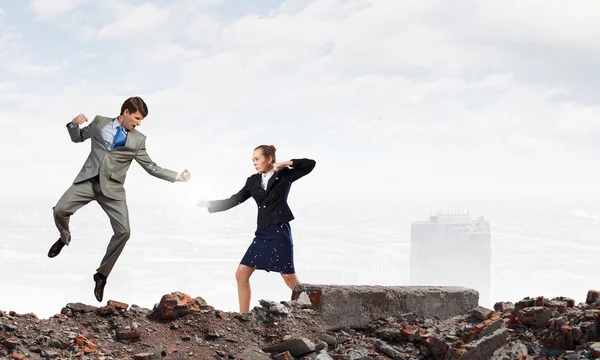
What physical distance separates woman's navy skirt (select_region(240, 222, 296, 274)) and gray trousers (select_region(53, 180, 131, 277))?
1.38m

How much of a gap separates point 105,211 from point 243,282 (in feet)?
5.52

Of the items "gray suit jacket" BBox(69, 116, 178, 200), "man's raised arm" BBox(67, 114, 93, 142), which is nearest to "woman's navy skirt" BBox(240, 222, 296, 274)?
"gray suit jacket" BBox(69, 116, 178, 200)

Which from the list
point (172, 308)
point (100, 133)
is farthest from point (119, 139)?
point (172, 308)

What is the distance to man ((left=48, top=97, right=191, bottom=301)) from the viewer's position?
264 inches

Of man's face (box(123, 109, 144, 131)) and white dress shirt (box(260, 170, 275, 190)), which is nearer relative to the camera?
man's face (box(123, 109, 144, 131))

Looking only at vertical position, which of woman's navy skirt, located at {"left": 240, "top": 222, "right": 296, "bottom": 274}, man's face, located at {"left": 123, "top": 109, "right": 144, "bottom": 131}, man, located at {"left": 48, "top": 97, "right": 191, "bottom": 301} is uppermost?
man's face, located at {"left": 123, "top": 109, "right": 144, "bottom": 131}

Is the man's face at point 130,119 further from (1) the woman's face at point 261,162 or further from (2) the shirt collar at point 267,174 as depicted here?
(2) the shirt collar at point 267,174

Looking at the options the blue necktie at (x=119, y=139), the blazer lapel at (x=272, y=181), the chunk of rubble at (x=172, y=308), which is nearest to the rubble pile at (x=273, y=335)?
the chunk of rubble at (x=172, y=308)

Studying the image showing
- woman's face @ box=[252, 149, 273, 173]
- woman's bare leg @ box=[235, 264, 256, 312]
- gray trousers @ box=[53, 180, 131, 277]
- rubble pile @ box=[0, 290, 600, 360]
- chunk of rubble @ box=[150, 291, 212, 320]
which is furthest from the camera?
woman's face @ box=[252, 149, 273, 173]

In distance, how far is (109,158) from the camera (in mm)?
6723

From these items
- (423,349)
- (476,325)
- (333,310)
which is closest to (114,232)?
(333,310)

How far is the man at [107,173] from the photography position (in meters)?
6.71

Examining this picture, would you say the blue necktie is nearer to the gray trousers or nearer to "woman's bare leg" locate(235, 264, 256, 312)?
the gray trousers

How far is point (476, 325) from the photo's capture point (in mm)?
6305
